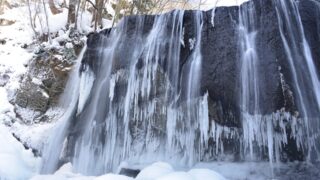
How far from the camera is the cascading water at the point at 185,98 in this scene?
4602mm

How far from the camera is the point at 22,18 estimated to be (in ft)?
29.7

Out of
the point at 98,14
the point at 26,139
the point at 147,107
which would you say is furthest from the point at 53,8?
the point at 147,107

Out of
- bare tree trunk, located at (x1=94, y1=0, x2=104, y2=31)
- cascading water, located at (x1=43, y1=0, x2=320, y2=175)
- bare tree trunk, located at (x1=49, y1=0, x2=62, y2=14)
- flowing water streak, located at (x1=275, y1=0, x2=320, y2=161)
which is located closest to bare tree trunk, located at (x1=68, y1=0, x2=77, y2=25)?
bare tree trunk, located at (x1=94, y1=0, x2=104, y2=31)

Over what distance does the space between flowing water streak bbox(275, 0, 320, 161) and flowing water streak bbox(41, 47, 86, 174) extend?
3.09 meters

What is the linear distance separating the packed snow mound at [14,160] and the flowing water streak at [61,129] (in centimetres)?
17

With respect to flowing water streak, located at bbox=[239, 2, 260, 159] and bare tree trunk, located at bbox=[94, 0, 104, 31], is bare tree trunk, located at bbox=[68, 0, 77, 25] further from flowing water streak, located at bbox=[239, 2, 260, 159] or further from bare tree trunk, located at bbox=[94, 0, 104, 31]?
flowing water streak, located at bbox=[239, 2, 260, 159]

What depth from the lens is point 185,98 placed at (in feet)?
16.5

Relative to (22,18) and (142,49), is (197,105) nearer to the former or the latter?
(142,49)

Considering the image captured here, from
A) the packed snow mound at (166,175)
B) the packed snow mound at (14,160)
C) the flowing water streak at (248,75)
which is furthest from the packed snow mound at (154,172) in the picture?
the packed snow mound at (14,160)

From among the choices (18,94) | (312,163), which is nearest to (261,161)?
(312,163)

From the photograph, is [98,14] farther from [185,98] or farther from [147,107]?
[185,98]

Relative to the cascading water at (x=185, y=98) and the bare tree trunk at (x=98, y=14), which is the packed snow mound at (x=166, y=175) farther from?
the bare tree trunk at (x=98, y=14)

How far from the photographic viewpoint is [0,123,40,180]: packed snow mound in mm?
5156

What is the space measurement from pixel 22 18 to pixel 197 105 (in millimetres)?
5581
